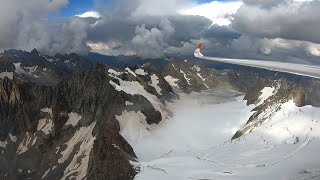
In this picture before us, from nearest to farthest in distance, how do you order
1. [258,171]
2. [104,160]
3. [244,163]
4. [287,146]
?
[258,171] < [244,163] < [287,146] < [104,160]

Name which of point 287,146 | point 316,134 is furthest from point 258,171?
point 316,134

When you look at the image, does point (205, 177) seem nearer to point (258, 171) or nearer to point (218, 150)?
point (258, 171)

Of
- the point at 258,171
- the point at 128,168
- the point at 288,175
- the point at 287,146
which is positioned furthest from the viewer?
the point at 128,168

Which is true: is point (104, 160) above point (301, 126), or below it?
below

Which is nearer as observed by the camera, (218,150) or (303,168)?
(303,168)

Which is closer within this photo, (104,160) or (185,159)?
(185,159)

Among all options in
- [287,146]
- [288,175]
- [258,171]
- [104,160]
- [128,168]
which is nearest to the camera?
[288,175]

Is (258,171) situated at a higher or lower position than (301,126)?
lower

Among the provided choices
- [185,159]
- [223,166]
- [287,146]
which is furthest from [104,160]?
[287,146]

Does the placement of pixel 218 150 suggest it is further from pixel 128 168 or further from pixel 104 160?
pixel 104 160
